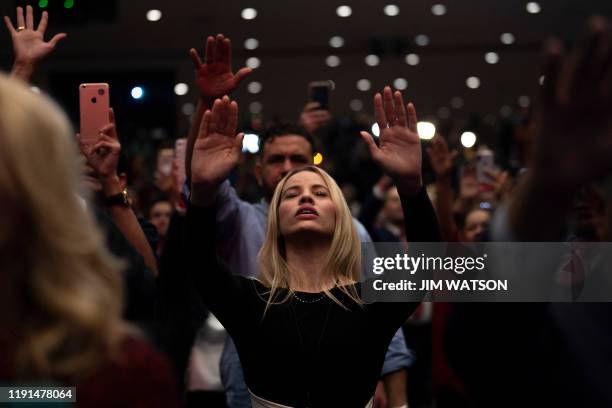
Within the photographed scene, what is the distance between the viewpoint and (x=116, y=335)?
1292 millimetres

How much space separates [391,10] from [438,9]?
0.64 m

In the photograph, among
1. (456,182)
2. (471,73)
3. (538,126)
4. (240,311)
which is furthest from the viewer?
(471,73)

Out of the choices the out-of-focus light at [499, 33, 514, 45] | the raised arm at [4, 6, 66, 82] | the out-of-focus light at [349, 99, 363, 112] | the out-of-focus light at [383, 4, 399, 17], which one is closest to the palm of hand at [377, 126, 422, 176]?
the raised arm at [4, 6, 66, 82]

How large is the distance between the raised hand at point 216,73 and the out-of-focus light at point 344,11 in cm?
1002

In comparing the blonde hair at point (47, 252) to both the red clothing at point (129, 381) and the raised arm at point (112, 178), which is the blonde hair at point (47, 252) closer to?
the red clothing at point (129, 381)

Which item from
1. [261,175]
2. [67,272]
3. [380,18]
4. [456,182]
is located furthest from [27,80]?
[380,18]

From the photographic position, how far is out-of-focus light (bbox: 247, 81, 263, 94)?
64.3 ft

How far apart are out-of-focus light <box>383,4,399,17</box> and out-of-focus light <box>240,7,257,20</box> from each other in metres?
1.74

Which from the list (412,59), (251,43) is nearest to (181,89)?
(251,43)

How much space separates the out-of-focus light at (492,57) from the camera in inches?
644

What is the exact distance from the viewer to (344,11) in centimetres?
1317

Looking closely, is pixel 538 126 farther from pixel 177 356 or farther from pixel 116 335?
pixel 177 356

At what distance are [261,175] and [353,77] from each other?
15.2 m

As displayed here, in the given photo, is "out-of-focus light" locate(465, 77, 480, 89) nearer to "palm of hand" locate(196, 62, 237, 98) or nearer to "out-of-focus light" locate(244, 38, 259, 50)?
"out-of-focus light" locate(244, 38, 259, 50)
